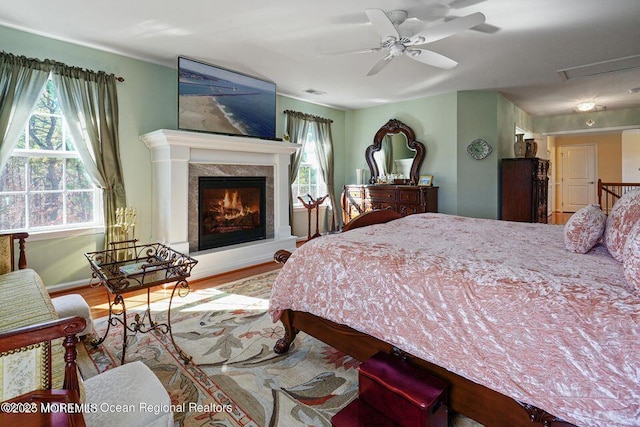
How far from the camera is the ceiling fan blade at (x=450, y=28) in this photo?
2347mm

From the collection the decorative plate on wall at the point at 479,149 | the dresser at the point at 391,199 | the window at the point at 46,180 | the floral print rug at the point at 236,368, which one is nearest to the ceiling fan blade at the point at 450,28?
the floral print rug at the point at 236,368

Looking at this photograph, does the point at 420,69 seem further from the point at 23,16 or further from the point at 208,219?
the point at 23,16

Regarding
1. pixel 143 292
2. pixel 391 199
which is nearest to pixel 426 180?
pixel 391 199

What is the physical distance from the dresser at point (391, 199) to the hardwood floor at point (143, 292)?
231cm

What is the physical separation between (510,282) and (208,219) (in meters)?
3.82

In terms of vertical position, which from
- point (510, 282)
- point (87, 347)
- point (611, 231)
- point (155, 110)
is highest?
point (155, 110)

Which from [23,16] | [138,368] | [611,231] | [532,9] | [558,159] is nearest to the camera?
[138,368]

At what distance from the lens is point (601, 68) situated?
4344 mm

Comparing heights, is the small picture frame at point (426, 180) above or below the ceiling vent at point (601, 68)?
below

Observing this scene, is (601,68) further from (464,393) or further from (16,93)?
(16,93)

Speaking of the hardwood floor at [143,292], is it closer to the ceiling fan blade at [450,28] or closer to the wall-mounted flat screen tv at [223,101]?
the wall-mounted flat screen tv at [223,101]

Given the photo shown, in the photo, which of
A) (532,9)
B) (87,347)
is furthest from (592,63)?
(87,347)

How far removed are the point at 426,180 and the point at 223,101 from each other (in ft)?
11.6

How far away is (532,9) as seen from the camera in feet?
9.22
